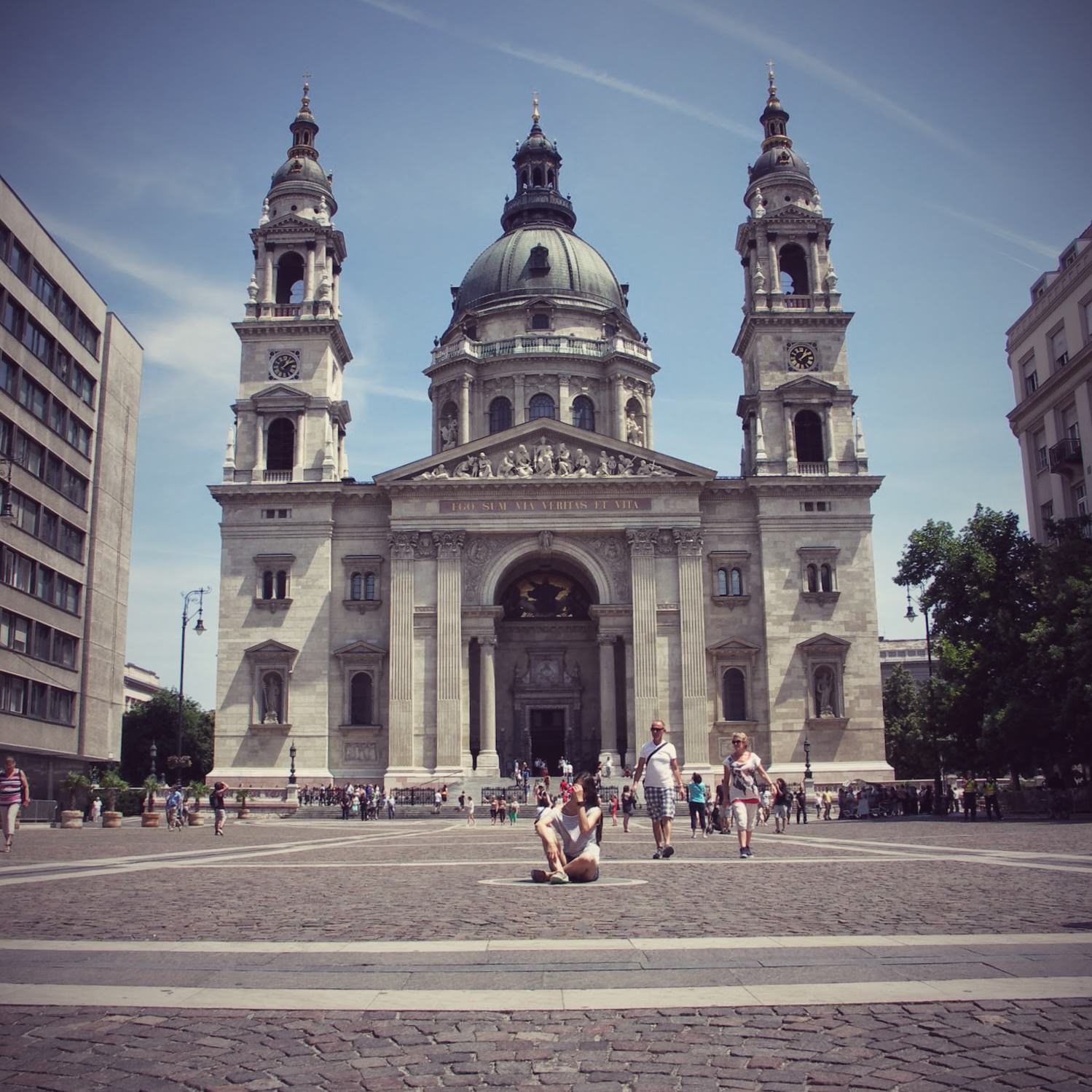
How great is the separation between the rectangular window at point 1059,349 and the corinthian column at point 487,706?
27.8m

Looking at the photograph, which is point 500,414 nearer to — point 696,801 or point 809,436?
point 809,436

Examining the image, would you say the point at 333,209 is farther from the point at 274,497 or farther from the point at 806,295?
the point at 806,295

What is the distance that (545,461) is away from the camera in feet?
188

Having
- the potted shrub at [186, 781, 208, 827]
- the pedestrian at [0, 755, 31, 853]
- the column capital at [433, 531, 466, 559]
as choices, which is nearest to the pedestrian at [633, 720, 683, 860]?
the pedestrian at [0, 755, 31, 853]

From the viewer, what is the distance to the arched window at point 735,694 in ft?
Answer: 185

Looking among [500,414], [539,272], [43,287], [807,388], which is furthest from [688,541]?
[43,287]

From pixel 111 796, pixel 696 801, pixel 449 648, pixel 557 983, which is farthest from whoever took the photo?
pixel 449 648

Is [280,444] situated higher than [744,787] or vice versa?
[280,444]

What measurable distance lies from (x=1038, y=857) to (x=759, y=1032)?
12.4 meters

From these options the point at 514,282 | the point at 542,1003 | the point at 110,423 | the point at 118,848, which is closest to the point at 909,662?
the point at 514,282

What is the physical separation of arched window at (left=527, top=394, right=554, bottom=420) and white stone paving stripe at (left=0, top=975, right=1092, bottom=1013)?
6401cm

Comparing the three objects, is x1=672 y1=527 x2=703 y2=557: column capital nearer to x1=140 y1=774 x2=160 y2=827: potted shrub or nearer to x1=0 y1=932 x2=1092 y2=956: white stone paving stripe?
x1=140 y1=774 x2=160 y2=827: potted shrub

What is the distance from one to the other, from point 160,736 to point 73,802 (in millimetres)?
46847

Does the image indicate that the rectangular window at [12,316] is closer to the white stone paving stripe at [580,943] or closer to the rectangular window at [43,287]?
the rectangular window at [43,287]
